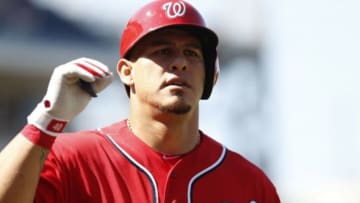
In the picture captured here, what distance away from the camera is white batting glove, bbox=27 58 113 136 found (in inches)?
165

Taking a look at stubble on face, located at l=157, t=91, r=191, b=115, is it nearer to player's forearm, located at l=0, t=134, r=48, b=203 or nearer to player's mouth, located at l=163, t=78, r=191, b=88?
player's mouth, located at l=163, t=78, r=191, b=88

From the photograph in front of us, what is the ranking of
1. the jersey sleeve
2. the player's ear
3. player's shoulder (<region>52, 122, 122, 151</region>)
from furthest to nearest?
the player's ear < player's shoulder (<region>52, 122, 122, 151</region>) < the jersey sleeve

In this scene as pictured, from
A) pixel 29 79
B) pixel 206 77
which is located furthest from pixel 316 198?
pixel 206 77

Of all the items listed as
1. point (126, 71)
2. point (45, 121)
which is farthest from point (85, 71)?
point (126, 71)

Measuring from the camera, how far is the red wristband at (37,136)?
4188 mm

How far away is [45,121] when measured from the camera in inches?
166

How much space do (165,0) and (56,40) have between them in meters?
16.7

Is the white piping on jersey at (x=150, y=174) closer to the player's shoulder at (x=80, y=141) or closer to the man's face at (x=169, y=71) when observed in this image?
the player's shoulder at (x=80, y=141)

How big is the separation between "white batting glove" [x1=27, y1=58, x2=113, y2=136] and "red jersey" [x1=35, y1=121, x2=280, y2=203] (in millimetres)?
278

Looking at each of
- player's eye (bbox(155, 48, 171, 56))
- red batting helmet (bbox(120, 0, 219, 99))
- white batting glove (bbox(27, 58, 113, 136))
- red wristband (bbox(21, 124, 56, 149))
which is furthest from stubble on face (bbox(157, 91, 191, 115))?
red wristband (bbox(21, 124, 56, 149))

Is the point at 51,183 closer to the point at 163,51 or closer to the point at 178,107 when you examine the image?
the point at 178,107

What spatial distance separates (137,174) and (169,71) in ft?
1.60

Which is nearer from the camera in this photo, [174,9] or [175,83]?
[175,83]

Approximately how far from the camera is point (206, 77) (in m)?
5.05
